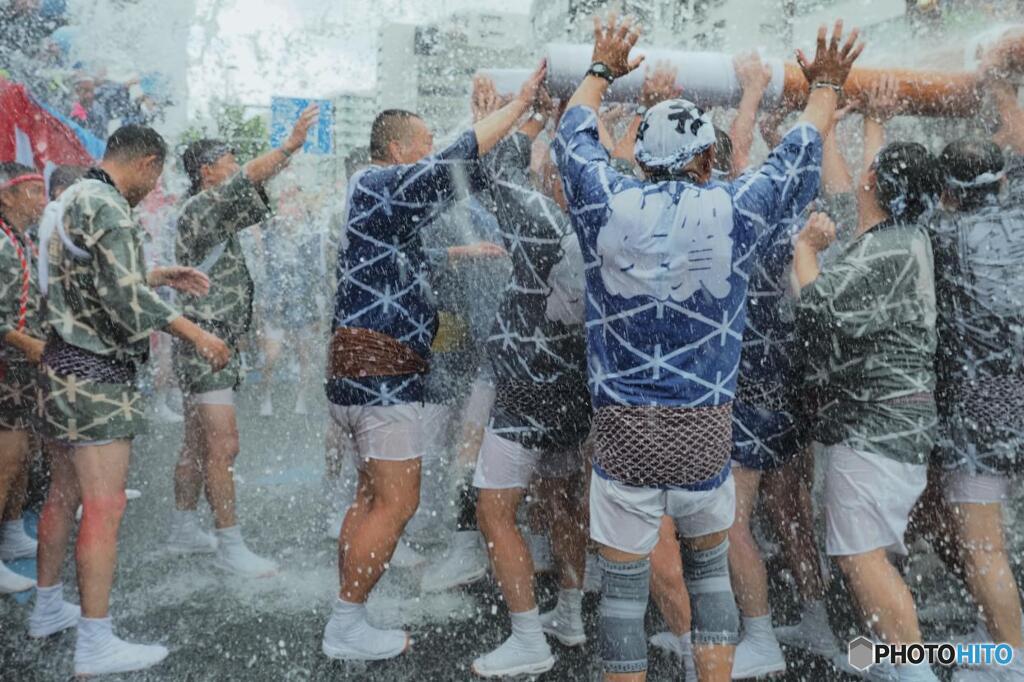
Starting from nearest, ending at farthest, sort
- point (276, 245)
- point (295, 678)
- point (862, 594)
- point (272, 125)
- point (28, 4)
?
point (862, 594) < point (295, 678) < point (28, 4) < point (276, 245) < point (272, 125)

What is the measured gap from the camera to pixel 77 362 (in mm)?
3000

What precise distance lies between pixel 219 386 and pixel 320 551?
3.46ft

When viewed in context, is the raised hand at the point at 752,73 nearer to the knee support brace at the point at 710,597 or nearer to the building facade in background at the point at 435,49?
the knee support brace at the point at 710,597

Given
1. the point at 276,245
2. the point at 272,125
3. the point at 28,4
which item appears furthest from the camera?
the point at 272,125

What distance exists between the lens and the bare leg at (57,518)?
3.21 metres

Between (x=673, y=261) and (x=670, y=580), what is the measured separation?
4.02 ft

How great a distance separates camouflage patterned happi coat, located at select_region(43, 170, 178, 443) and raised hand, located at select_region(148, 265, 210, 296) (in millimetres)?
282

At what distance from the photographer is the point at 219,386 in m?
3.95

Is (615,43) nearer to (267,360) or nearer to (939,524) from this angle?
(939,524)

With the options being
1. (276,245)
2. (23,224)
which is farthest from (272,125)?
(23,224)

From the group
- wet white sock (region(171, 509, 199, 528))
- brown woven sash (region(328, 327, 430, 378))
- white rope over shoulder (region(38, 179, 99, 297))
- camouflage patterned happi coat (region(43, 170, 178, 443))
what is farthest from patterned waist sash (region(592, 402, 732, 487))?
wet white sock (region(171, 509, 199, 528))

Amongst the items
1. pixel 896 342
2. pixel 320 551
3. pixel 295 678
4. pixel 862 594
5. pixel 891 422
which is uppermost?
pixel 896 342

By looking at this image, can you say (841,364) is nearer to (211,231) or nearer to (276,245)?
(211,231)

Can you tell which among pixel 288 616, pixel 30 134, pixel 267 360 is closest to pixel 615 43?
pixel 288 616
